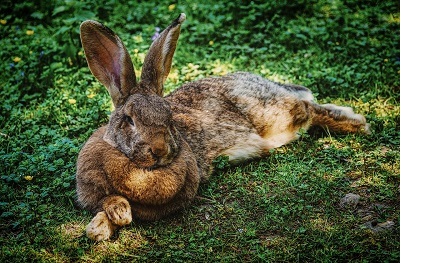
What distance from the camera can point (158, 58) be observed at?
12.2 ft

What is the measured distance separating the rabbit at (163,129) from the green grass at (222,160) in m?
0.12

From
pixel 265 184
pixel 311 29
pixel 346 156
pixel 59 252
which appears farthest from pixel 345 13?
pixel 59 252

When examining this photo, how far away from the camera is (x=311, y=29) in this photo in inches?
237

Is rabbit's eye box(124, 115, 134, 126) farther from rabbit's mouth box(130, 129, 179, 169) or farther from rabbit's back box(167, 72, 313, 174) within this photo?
rabbit's back box(167, 72, 313, 174)

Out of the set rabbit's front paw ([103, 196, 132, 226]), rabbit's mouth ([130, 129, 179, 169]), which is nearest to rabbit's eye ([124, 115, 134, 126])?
rabbit's mouth ([130, 129, 179, 169])

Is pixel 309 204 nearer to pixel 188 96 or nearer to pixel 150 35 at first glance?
pixel 188 96

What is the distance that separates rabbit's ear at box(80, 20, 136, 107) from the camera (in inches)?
141

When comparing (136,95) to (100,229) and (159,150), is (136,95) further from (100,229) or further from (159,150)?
(100,229)

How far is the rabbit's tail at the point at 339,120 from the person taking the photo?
443 cm

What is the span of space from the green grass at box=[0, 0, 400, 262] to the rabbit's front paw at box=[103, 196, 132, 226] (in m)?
0.10

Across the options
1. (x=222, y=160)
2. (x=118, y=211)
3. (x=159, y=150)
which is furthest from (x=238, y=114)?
(x=118, y=211)

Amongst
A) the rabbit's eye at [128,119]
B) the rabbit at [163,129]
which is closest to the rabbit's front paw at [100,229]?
the rabbit at [163,129]

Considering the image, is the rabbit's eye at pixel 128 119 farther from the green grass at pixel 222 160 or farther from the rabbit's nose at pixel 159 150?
the green grass at pixel 222 160

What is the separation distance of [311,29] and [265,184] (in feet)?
8.89
